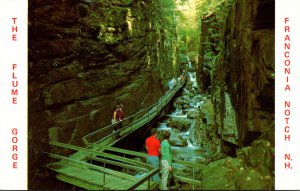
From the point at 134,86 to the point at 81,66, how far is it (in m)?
5.16

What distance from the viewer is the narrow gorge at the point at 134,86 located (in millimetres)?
6793

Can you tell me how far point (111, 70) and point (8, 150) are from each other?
30.9 feet

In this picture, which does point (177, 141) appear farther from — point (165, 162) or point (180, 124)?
point (165, 162)

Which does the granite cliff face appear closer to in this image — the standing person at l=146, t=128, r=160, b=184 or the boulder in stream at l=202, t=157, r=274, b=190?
the boulder in stream at l=202, t=157, r=274, b=190

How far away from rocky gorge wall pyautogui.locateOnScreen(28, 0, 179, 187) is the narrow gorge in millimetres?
40

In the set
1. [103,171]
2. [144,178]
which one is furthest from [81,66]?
[144,178]

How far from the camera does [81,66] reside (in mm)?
12492

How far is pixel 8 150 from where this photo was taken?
5.75 meters

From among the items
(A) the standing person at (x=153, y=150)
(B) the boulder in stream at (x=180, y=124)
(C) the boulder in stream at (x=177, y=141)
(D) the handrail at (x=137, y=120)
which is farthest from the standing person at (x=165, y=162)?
(B) the boulder in stream at (x=180, y=124)

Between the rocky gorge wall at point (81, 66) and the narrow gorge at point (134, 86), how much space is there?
4 centimetres

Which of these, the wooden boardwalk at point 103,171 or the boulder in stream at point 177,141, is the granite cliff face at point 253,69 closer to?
the wooden boardwalk at point 103,171

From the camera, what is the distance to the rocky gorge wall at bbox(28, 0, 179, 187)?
10.0m

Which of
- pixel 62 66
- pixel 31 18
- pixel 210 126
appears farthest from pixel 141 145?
pixel 31 18
